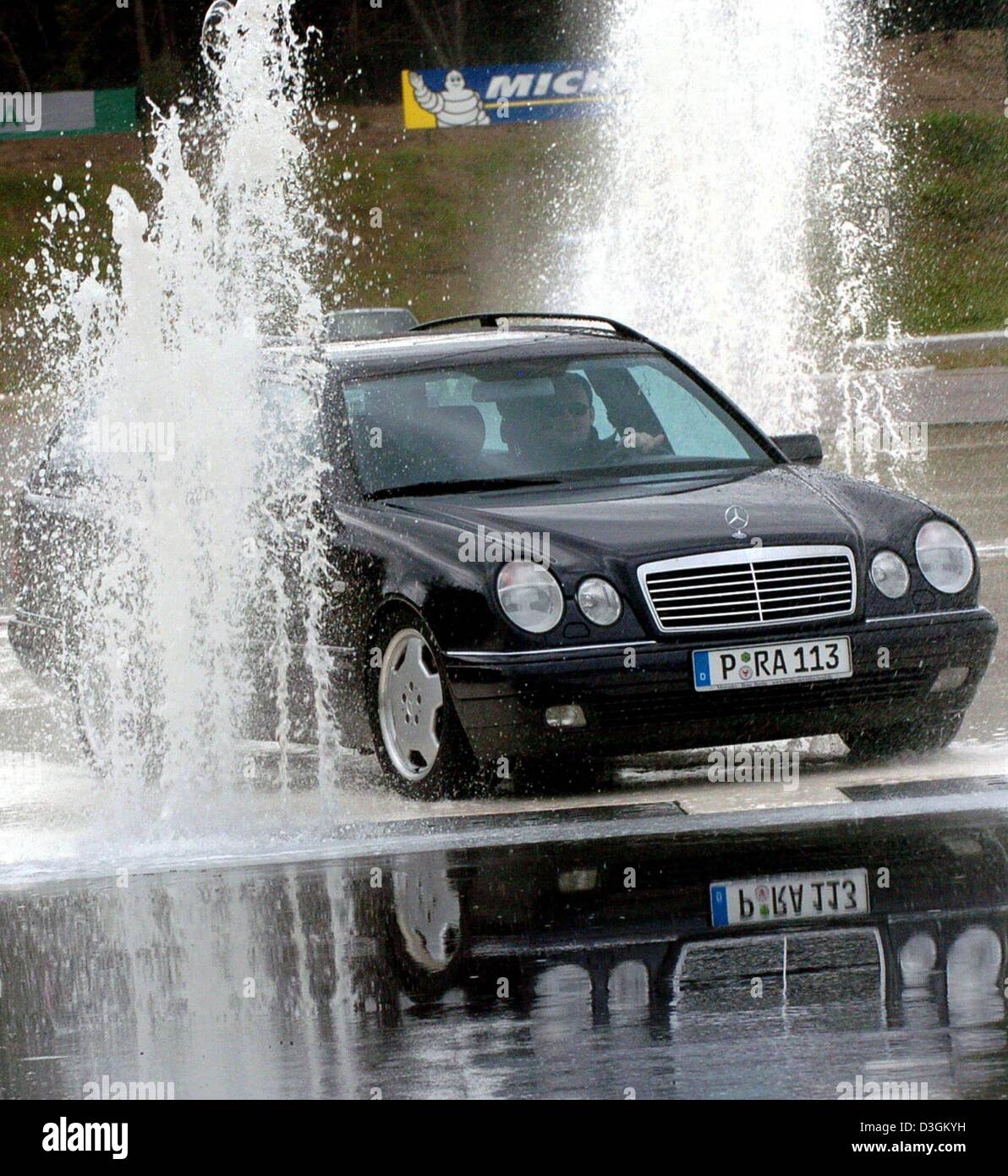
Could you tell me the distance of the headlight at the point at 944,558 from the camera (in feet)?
28.6

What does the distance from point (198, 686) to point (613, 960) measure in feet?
11.8

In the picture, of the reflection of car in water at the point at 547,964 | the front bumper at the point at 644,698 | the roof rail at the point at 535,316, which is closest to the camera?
the reflection of car in water at the point at 547,964

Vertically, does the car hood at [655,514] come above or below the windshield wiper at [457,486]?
below

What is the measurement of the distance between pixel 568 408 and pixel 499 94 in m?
43.8

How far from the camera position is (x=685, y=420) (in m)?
9.95

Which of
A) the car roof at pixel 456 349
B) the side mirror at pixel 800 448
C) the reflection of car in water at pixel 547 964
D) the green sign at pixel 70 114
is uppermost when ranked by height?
the green sign at pixel 70 114

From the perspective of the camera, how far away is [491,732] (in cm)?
826

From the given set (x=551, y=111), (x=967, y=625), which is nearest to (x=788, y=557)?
(x=967, y=625)

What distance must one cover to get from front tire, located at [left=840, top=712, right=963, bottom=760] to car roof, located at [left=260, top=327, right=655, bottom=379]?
200 centimetres

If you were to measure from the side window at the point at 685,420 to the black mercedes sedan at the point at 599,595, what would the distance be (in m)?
0.12

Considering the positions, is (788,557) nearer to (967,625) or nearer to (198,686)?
(967,625)
